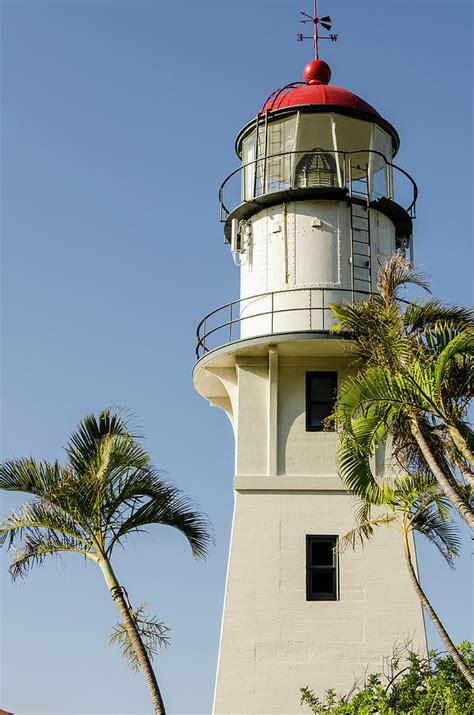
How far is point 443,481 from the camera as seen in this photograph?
16156 mm

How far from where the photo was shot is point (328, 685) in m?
21.4

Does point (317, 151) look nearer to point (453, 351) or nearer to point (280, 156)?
point (280, 156)

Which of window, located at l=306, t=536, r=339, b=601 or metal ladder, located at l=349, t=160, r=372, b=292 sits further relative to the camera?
metal ladder, located at l=349, t=160, r=372, b=292

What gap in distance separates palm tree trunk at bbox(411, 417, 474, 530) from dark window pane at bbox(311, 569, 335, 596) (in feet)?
20.4

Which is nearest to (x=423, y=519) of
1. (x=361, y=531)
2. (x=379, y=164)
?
(x=361, y=531)

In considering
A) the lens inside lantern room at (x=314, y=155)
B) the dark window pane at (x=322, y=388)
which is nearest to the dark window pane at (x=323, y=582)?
the dark window pane at (x=322, y=388)

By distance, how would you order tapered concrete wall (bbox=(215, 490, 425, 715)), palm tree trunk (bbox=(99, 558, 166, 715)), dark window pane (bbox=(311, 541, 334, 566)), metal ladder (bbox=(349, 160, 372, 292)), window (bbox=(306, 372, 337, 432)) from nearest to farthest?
1. palm tree trunk (bbox=(99, 558, 166, 715))
2. tapered concrete wall (bbox=(215, 490, 425, 715))
3. dark window pane (bbox=(311, 541, 334, 566))
4. window (bbox=(306, 372, 337, 432))
5. metal ladder (bbox=(349, 160, 372, 292))

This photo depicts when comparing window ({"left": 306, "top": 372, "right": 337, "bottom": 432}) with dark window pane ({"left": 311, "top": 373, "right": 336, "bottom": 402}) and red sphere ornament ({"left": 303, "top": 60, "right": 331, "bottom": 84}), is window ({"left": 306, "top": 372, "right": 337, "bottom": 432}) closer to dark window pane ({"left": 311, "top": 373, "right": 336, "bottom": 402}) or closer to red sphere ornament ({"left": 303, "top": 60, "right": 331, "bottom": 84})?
dark window pane ({"left": 311, "top": 373, "right": 336, "bottom": 402})

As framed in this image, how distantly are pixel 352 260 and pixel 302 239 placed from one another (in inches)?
45.9

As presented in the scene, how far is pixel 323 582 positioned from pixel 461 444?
7343 millimetres

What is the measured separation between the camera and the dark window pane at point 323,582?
22391mm

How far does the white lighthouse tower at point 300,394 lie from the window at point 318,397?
3cm

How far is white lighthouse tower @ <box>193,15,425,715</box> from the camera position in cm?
2173

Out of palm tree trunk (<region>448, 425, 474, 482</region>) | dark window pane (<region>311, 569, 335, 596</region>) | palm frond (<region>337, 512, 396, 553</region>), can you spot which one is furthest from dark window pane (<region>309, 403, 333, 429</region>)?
palm tree trunk (<region>448, 425, 474, 482</region>)
